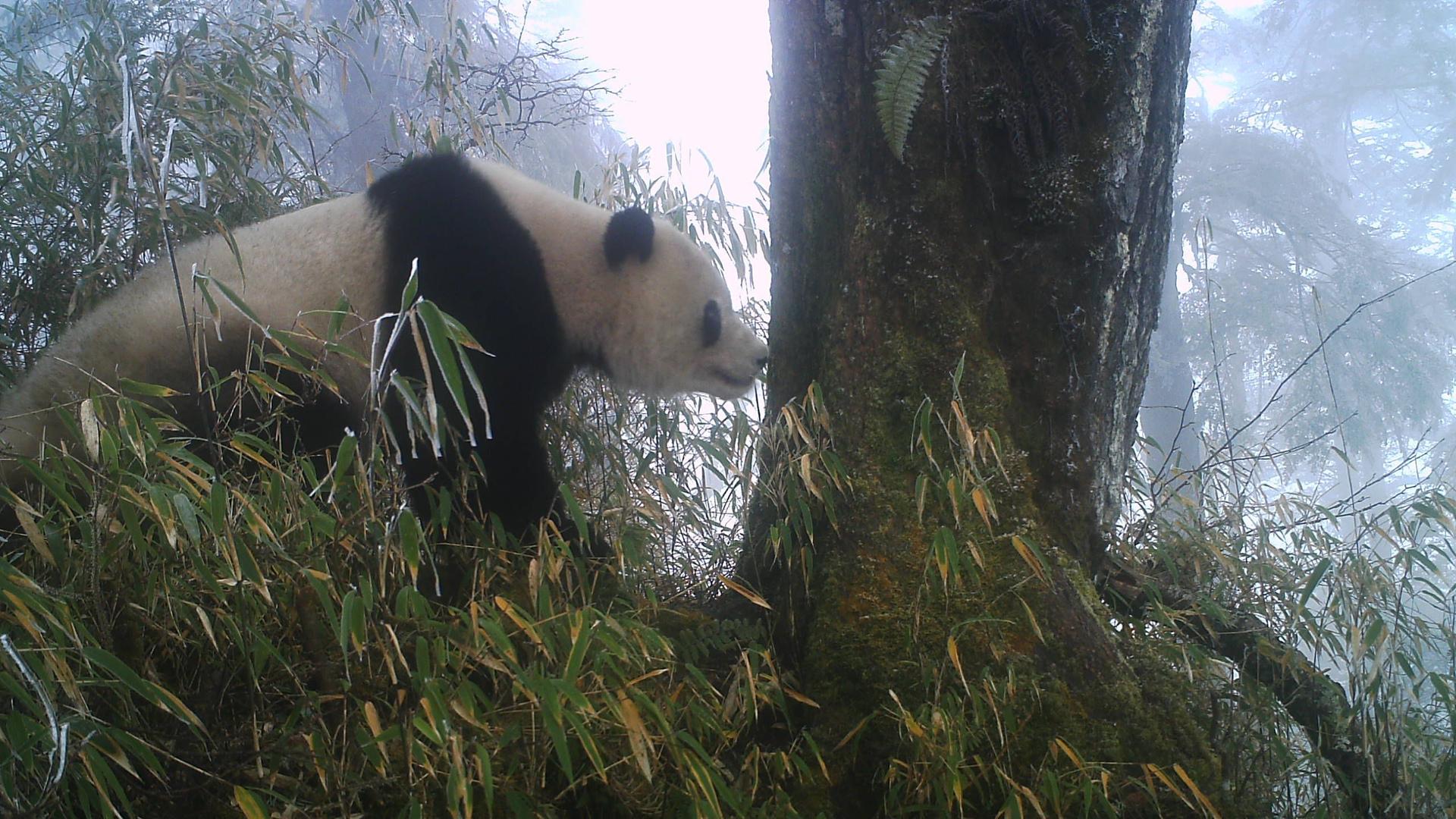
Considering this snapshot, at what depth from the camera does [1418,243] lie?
21.8 meters

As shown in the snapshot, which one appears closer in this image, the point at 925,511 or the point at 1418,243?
the point at 925,511

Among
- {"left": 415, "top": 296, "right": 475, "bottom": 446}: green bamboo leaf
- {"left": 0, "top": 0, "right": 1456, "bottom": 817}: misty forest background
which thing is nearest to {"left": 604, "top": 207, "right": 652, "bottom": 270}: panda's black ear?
{"left": 0, "top": 0, "right": 1456, "bottom": 817}: misty forest background

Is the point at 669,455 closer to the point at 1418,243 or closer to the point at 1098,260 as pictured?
the point at 1098,260

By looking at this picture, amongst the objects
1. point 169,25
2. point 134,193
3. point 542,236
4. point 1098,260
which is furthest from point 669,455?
point 169,25

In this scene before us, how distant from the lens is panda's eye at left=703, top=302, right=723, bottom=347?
2.87 meters

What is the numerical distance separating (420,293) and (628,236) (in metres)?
0.63

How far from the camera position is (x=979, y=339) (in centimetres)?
216

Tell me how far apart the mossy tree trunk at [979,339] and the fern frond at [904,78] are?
0.08m

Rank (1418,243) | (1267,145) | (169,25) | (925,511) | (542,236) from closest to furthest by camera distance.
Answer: (925,511), (542,236), (169,25), (1267,145), (1418,243)

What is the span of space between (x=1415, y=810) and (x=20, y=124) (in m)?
4.16

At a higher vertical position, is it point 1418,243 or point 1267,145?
point 1267,145

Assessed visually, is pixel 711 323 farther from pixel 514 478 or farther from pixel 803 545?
pixel 803 545

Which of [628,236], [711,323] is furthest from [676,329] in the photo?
[628,236]

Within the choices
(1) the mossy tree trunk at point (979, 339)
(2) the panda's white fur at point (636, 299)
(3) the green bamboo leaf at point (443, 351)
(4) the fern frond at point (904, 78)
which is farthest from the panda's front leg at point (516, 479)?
(4) the fern frond at point (904, 78)
